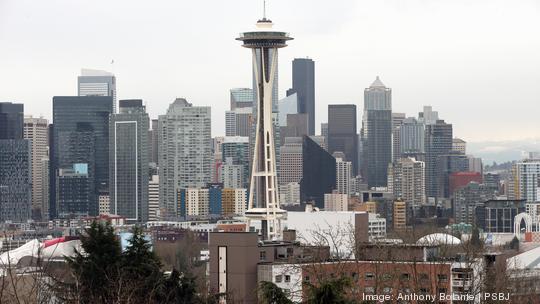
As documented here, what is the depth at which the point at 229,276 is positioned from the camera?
108ft

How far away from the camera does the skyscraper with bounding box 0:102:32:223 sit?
134 meters

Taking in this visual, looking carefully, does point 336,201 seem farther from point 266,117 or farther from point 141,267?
point 141,267

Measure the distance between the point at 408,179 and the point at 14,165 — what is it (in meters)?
34.8

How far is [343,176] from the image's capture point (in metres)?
150

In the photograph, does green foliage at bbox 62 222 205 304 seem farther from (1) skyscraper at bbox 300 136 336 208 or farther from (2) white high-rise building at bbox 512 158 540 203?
(1) skyscraper at bbox 300 136 336 208

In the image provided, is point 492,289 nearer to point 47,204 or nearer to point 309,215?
point 309,215

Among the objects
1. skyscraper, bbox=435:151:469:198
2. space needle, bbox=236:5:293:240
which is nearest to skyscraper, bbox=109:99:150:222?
skyscraper, bbox=435:151:469:198

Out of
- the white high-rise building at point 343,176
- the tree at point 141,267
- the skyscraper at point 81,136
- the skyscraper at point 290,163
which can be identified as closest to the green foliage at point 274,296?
the tree at point 141,267

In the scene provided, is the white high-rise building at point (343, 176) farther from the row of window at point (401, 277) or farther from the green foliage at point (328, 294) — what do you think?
the green foliage at point (328, 294)

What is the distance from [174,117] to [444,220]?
47.7m

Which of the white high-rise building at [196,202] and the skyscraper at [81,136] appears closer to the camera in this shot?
the white high-rise building at [196,202]

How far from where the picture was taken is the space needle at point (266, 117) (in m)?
65.2

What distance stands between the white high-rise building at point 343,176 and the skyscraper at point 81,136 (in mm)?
21024

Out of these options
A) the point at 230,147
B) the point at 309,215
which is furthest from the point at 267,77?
the point at 230,147
